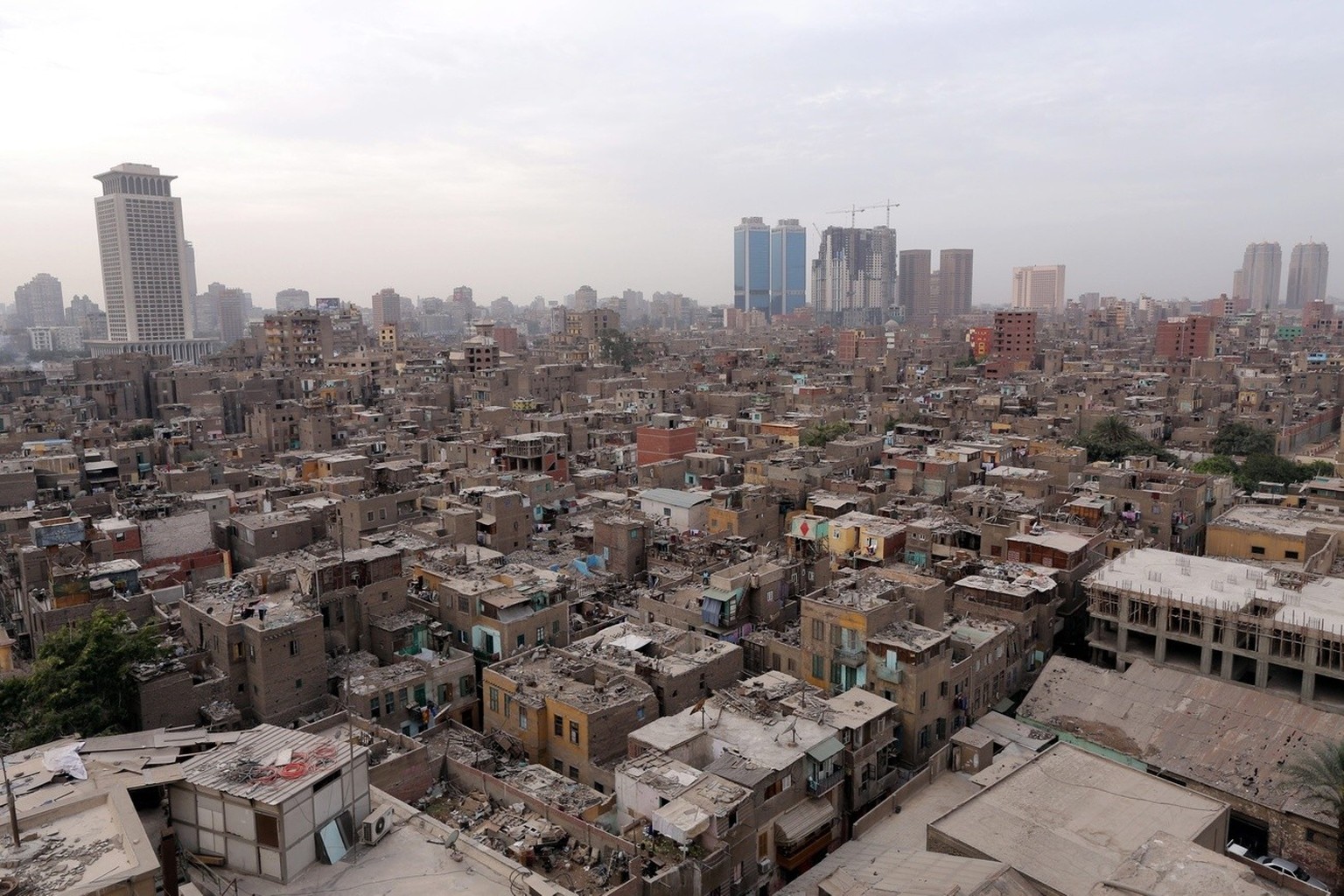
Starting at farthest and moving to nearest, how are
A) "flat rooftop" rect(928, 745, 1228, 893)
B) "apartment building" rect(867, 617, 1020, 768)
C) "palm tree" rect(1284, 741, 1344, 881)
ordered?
"apartment building" rect(867, 617, 1020, 768) → "palm tree" rect(1284, 741, 1344, 881) → "flat rooftop" rect(928, 745, 1228, 893)

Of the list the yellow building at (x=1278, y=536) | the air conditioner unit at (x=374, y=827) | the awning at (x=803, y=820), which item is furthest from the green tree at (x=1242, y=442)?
the air conditioner unit at (x=374, y=827)

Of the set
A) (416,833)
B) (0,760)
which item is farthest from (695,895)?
(0,760)

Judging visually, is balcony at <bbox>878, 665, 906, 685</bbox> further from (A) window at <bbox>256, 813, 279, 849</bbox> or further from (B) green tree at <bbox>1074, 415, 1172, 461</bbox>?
(B) green tree at <bbox>1074, 415, 1172, 461</bbox>

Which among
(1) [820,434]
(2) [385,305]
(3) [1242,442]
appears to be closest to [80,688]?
(1) [820,434]

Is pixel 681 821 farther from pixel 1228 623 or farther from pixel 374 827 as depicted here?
pixel 1228 623

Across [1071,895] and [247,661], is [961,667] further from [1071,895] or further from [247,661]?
[247,661]

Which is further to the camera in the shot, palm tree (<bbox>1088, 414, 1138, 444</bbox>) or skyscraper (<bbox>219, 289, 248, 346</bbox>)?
skyscraper (<bbox>219, 289, 248, 346</bbox>)

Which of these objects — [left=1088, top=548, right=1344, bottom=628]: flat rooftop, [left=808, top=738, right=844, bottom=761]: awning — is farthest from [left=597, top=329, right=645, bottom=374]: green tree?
[left=808, top=738, right=844, bottom=761]: awning

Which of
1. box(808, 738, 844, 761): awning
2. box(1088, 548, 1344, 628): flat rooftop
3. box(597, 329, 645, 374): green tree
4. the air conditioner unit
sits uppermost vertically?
box(597, 329, 645, 374): green tree
